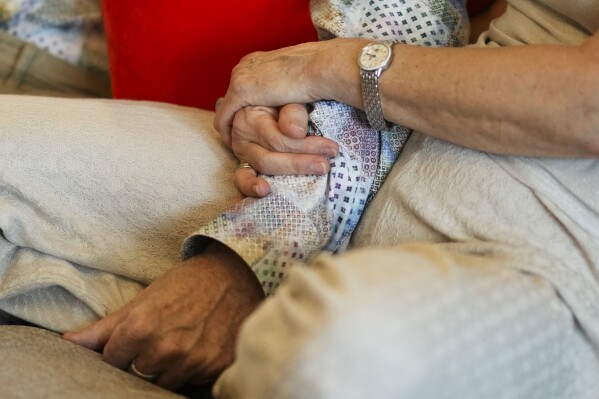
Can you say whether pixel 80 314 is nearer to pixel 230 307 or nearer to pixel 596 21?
pixel 230 307

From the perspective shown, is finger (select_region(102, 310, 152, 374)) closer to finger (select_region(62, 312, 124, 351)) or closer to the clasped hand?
finger (select_region(62, 312, 124, 351))

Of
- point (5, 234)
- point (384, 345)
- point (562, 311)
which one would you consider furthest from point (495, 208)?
point (5, 234)

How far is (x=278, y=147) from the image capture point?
0.89 metres

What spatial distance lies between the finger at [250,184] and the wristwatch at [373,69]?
14 centimetres

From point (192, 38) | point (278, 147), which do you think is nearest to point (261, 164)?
point (278, 147)

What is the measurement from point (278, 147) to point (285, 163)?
3 cm

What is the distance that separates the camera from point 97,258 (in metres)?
0.90

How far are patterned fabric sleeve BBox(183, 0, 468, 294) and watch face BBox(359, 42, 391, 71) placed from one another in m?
0.09

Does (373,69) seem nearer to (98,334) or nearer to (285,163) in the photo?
(285,163)

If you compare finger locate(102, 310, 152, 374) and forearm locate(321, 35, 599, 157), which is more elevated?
forearm locate(321, 35, 599, 157)

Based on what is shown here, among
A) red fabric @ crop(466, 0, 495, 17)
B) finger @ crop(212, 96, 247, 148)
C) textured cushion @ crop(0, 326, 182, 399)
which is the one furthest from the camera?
red fabric @ crop(466, 0, 495, 17)

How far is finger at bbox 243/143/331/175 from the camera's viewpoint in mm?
852

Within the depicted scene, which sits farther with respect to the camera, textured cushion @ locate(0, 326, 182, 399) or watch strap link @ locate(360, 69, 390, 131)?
watch strap link @ locate(360, 69, 390, 131)

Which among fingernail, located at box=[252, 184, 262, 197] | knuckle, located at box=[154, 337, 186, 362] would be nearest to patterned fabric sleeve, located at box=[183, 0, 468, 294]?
fingernail, located at box=[252, 184, 262, 197]
